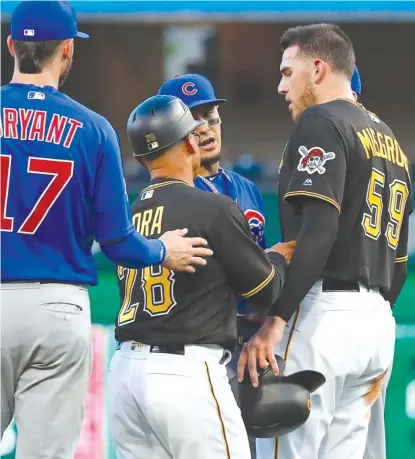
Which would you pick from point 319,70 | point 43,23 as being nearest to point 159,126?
point 43,23

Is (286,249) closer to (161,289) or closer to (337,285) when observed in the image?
(337,285)

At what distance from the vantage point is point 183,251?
3.31 meters

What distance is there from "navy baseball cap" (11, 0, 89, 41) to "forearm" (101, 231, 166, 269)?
2.53 feet

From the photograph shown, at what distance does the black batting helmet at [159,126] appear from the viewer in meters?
3.51

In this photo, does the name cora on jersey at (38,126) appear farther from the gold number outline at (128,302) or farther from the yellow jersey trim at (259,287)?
the yellow jersey trim at (259,287)

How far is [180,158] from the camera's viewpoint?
3551 mm

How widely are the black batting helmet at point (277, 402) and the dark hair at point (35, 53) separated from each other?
1390 millimetres

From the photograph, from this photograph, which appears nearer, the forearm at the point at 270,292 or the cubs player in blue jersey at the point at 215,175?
the forearm at the point at 270,292

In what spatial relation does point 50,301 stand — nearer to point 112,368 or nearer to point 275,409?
point 112,368

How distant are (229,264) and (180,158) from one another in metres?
0.43

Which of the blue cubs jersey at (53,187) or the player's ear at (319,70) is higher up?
the player's ear at (319,70)

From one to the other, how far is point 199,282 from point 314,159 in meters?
0.72

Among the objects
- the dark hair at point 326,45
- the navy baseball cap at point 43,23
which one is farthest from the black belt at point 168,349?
the dark hair at point 326,45

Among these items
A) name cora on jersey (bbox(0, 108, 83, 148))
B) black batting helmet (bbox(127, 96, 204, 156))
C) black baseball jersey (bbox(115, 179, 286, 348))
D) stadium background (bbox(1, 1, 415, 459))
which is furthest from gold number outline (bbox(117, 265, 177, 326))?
stadium background (bbox(1, 1, 415, 459))
